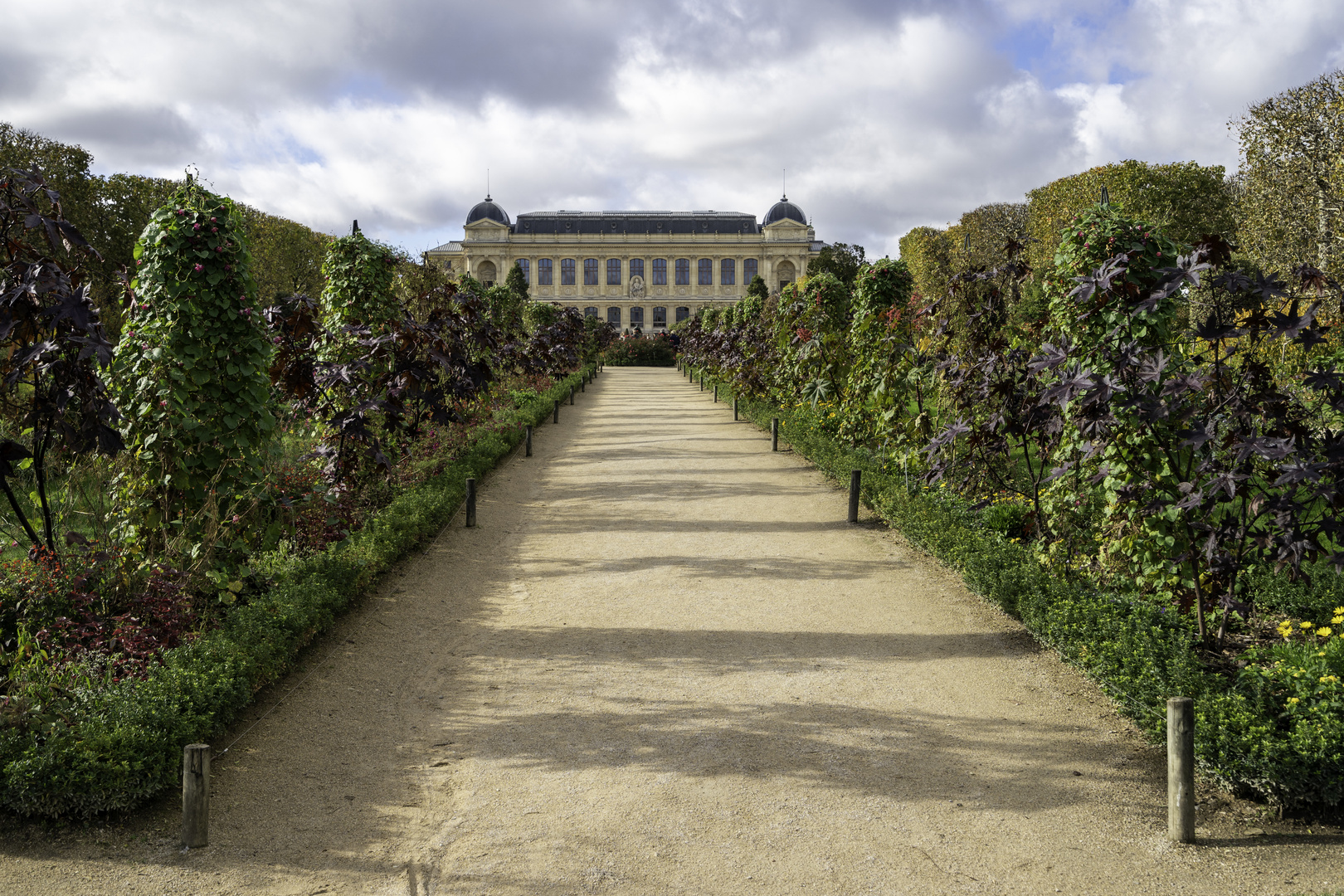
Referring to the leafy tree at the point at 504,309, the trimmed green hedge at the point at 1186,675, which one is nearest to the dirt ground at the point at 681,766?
the trimmed green hedge at the point at 1186,675

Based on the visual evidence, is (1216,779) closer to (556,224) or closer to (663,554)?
(663,554)

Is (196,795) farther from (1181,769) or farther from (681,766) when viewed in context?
(1181,769)

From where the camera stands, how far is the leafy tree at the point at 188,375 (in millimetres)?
A: 5707

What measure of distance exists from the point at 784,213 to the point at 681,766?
91.8m

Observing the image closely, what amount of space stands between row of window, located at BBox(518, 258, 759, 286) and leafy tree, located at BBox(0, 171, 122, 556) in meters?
88.2

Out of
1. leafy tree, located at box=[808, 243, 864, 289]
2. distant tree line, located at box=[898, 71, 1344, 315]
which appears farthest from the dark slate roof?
distant tree line, located at box=[898, 71, 1344, 315]

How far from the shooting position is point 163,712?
3807 millimetres

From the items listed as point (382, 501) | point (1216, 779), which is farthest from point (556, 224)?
point (1216, 779)

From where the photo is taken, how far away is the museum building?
295ft

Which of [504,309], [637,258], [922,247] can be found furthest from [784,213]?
[504,309]

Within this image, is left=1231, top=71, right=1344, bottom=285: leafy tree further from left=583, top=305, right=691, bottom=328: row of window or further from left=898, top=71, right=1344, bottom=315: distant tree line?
left=583, top=305, right=691, bottom=328: row of window

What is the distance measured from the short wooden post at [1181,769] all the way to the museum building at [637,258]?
87.2 metres

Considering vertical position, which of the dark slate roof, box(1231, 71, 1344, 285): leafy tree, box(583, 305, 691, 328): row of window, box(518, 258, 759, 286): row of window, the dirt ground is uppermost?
the dark slate roof

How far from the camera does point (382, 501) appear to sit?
8.87 m
